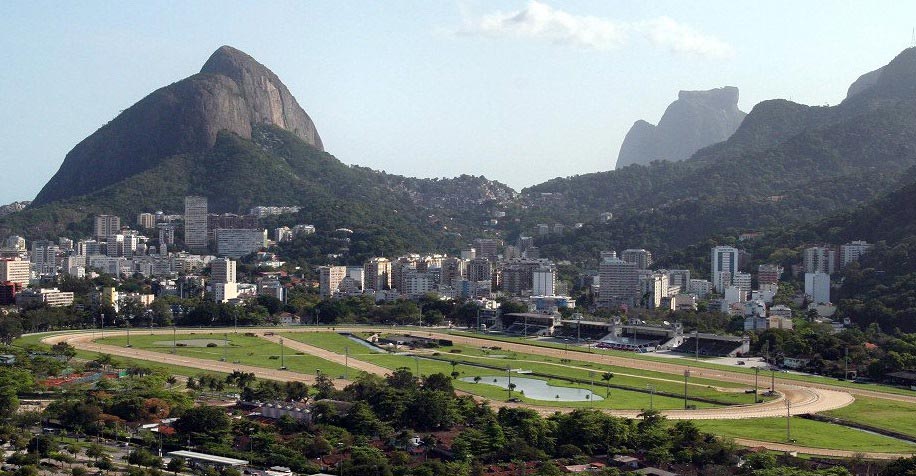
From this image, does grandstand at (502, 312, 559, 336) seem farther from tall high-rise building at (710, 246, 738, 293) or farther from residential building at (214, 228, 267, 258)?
residential building at (214, 228, 267, 258)

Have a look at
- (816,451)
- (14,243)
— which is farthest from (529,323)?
(14,243)

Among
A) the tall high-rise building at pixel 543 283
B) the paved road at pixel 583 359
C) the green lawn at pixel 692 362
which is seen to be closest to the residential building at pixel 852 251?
the tall high-rise building at pixel 543 283

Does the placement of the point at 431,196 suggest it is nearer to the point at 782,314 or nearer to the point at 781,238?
the point at 781,238

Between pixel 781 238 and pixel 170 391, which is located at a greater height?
pixel 781 238

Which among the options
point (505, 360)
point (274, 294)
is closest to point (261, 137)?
point (274, 294)

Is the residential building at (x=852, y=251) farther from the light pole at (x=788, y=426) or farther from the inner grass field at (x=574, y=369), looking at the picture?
the light pole at (x=788, y=426)

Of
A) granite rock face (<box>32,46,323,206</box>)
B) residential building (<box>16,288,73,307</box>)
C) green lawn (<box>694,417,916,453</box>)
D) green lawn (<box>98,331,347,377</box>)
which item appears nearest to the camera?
green lawn (<box>694,417,916,453</box>)

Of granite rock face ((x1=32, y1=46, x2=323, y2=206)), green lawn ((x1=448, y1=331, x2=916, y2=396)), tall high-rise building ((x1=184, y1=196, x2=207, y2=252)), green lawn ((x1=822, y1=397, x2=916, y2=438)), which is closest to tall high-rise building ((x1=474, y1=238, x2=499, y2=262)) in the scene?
tall high-rise building ((x1=184, y1=196, x2=207, y2=252))

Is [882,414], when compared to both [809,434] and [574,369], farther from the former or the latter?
[574,369]
